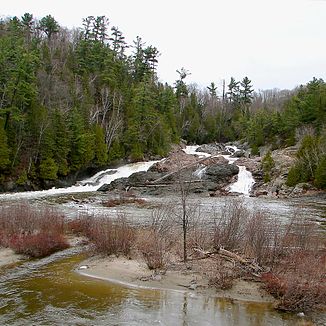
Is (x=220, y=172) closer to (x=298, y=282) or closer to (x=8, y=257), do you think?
(x=8, y=257)

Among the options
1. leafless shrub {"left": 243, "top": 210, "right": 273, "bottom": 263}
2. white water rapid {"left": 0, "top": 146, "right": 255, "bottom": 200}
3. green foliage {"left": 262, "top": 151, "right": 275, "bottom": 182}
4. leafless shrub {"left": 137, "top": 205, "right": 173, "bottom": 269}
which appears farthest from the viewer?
green foliage {"left": 262, "top": 151, "right": 275, "bottom": 182}

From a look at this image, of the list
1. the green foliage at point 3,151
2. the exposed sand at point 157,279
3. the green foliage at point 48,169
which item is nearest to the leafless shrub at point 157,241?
the exposed sand at point 157,279

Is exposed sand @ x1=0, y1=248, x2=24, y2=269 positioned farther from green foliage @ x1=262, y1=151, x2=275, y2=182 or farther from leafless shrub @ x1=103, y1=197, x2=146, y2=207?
green foliage @ x1=262, y1=151, x2=275, y2=182

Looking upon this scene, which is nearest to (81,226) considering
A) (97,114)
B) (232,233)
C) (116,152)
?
(232,233)

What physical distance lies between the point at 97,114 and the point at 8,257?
49.8 meters

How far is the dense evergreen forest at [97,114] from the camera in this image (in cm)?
4809

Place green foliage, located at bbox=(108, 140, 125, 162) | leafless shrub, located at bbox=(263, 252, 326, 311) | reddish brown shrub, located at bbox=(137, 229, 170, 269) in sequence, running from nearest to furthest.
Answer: leafless shrub, located at bbox=(263, 252, 326, 311) < reddish brown shrub, located at bbox=(137, 229, 170, 269) < green foliage, located at bbox=(108, 140, 125, 162)

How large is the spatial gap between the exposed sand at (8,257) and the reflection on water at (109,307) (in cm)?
228

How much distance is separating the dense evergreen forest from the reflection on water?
33.3 m

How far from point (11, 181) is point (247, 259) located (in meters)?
35.4

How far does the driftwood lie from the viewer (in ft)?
47.7

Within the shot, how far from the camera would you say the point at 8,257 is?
56.5 ft

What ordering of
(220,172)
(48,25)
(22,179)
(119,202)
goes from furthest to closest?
(48,25) < (220,172) < (22,179) < (119,202)

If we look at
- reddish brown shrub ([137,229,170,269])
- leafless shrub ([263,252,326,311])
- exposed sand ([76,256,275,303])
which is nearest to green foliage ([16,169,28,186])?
reddish brown shrub ([137,229,170,269])
